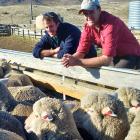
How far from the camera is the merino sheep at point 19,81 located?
268 inches

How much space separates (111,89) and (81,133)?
1545 millimetres

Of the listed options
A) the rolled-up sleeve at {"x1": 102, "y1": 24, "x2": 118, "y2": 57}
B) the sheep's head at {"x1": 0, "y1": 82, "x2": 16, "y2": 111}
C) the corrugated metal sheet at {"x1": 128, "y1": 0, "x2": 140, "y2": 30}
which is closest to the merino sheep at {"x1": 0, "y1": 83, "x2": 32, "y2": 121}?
the sheep's head at {"x1": 0, "y1": 82, "x2": 16, "y2": 111}

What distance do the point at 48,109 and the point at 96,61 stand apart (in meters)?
1.82

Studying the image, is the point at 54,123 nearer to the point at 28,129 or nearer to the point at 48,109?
the point at 48,109

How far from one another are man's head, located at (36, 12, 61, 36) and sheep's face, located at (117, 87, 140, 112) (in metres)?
2.26

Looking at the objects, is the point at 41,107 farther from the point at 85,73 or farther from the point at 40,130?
the point at 85,73

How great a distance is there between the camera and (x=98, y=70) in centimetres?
630

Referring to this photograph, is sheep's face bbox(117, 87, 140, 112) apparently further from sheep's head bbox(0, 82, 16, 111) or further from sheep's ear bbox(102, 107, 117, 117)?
sheep's head bbox(0, 82, 16, 111)

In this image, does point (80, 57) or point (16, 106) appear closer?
point (16, 106)

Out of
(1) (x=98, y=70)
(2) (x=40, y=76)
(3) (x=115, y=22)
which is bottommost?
(2) (x=40, y=76)

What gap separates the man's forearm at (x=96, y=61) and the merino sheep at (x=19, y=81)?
1008 mm

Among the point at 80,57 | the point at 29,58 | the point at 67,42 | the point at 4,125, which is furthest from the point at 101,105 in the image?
the point at 29,58

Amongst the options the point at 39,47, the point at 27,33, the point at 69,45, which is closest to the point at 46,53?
the point at 39,47

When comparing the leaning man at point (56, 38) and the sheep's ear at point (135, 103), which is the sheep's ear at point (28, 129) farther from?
the leaning man at point (56, 38)
